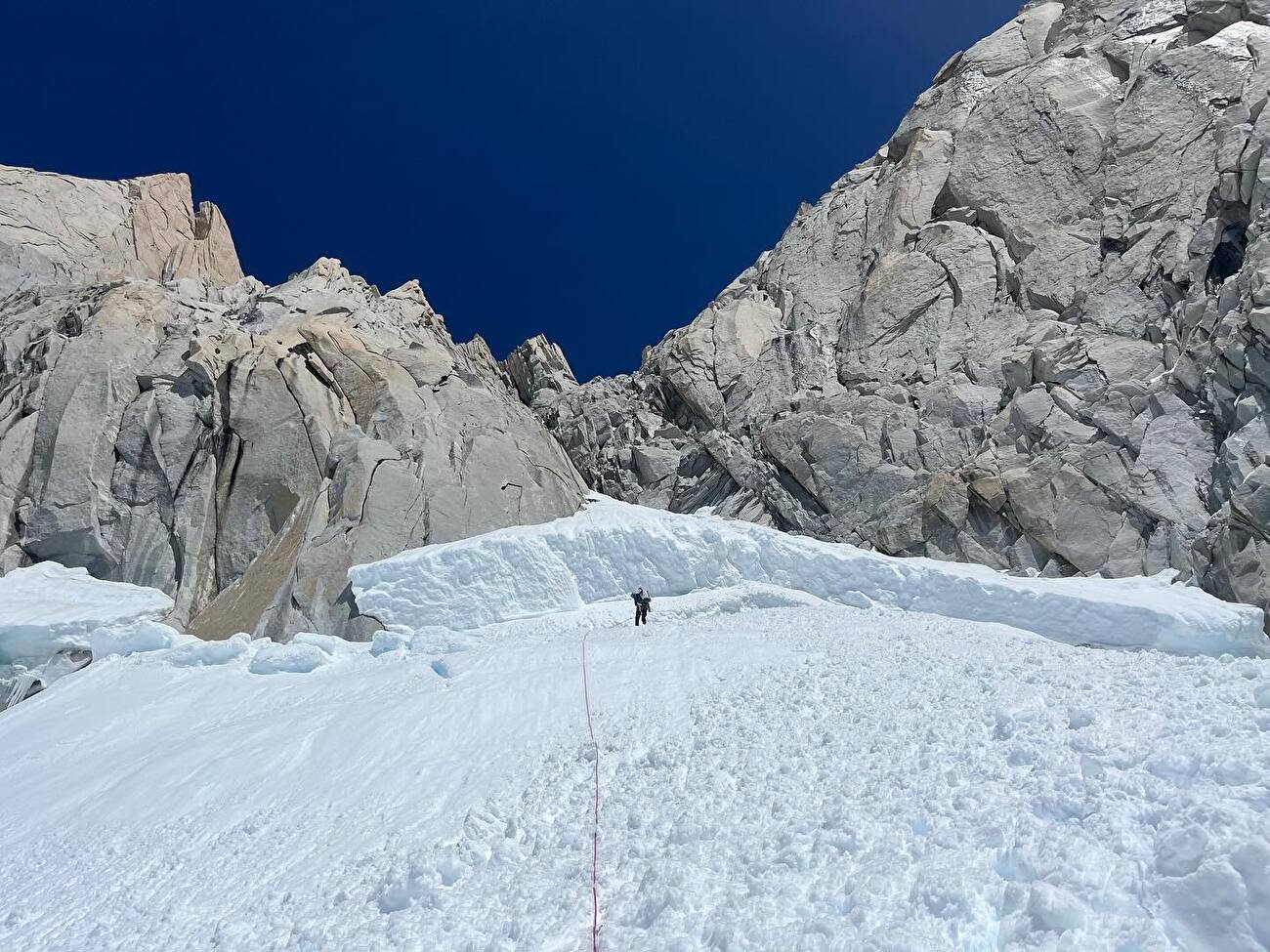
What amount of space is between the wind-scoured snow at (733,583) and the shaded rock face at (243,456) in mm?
1775

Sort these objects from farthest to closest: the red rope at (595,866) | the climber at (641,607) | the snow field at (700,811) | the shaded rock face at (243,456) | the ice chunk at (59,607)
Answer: the shaded rock face at (243,456) < the ice chunk at (59,607) < the climber at (641,607) < the red rope at (595,866) < the snow field at (700,811)

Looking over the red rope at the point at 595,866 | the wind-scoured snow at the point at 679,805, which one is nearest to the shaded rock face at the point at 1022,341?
the wind-scoured snow at the point at 679,805

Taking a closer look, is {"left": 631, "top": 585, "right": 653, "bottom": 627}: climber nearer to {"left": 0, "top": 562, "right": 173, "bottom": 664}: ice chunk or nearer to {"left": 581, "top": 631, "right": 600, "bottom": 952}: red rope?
{"left": 581, "top": 631, "right": 600, "bottom": 952}: red rope

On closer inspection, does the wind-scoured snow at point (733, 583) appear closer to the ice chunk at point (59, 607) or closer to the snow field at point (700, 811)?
the snow field at point (700, 811)

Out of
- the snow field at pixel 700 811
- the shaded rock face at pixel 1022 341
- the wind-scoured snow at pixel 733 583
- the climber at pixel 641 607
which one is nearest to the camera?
the snow field at pixel 700 811

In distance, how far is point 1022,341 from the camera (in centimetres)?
3419

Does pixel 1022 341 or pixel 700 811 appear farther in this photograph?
pixel 1022 341

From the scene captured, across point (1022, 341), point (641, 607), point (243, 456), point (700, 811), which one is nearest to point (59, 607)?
point (243, 456)

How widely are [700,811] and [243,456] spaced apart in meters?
26.2

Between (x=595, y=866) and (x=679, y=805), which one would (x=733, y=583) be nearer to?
(x=679, y=805)

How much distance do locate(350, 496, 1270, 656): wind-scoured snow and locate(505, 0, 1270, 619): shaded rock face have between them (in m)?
2.65

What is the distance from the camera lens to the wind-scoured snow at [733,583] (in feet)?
61.8

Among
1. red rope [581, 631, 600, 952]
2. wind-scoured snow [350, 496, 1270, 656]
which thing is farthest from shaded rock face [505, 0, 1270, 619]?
red rope [581, 631, 600, 952]

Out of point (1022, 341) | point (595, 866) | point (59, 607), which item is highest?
point (1022, 341)
